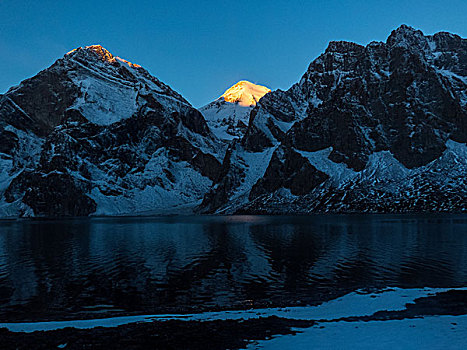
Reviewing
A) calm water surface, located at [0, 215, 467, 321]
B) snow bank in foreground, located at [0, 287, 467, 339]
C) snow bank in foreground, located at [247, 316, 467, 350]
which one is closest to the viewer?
snow bank in foreground, located at [247, 316, 467, 350]

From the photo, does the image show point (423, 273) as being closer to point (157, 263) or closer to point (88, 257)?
point (157, 263)

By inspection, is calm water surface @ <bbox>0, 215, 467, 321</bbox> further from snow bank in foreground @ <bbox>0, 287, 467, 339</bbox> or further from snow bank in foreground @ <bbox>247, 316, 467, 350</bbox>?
snow bank in foreground @ <bbox>247, 316, 467, 350</bbox>

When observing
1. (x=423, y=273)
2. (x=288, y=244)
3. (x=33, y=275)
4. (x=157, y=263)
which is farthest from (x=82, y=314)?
(x=288, y=244)

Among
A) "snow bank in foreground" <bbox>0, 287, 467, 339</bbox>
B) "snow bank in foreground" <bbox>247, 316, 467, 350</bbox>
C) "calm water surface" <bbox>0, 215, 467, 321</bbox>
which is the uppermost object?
"snow bank in foreground" <bbox>247, 316, 467, 350</bbox>

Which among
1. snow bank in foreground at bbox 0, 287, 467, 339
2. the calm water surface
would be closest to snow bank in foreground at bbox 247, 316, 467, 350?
snow bank in foreground at bbox 0, 287, 467, 339

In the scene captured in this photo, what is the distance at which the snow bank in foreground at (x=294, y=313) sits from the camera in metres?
24.9

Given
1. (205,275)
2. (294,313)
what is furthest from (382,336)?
(205,275)

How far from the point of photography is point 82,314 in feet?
96.1

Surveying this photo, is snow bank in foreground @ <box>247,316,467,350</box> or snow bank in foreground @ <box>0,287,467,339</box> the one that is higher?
Result: snow bank in foreground @ <box>247,316,467,350</box>

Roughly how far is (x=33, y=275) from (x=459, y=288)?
42.2 metres

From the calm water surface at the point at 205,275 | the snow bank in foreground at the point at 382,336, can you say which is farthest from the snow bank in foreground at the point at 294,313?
the calm water surface at the point at 205,275

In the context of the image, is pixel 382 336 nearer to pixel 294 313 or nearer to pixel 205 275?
pixel 294 313

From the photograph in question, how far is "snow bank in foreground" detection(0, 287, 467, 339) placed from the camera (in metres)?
24.9

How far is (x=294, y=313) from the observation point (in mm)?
26906
